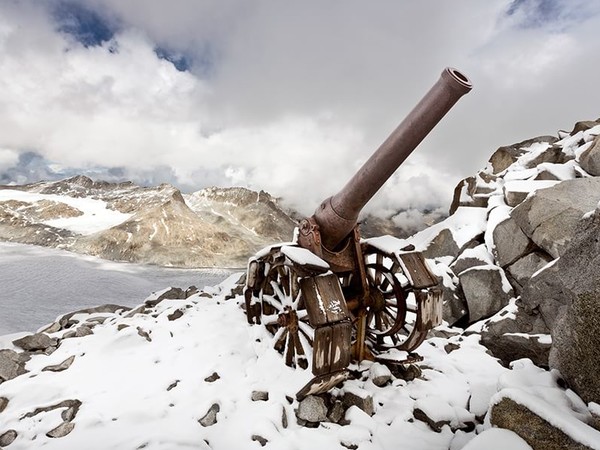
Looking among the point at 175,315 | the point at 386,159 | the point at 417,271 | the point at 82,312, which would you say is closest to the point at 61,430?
the point at 175,315

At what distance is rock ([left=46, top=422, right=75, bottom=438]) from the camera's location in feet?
13.1

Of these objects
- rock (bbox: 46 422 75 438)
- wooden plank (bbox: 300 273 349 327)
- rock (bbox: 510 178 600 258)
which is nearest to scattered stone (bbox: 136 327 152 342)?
rock (bbox: 46 422 75 438)

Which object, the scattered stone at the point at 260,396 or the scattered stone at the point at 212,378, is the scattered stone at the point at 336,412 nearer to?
the scattered stone at the point at 260,396

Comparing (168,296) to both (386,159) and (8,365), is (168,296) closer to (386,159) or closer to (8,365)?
(8,365)

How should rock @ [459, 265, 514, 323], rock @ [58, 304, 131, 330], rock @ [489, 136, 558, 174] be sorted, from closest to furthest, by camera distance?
rock @ [459, 265, 514, 323] < rock @ [58, 304, 131, 330] < rock @ [489, 136, 558, 174]

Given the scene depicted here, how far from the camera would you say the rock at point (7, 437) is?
13.0ft

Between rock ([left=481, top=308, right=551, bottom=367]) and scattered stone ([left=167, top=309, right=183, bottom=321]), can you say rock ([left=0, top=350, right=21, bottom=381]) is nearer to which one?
scattered stone ([left=167, top=309, right=183, bottom=321])

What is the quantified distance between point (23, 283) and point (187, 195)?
31659 millimetres

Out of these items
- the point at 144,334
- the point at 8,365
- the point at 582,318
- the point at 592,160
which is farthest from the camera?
the point at 592,160

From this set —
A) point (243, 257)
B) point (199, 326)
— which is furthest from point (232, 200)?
point (199, 326)

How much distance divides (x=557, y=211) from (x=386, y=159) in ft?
17.9

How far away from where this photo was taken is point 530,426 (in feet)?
8.45

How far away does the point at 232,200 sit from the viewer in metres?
41.6

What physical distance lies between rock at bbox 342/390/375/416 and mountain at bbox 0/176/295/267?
20.2 meters
